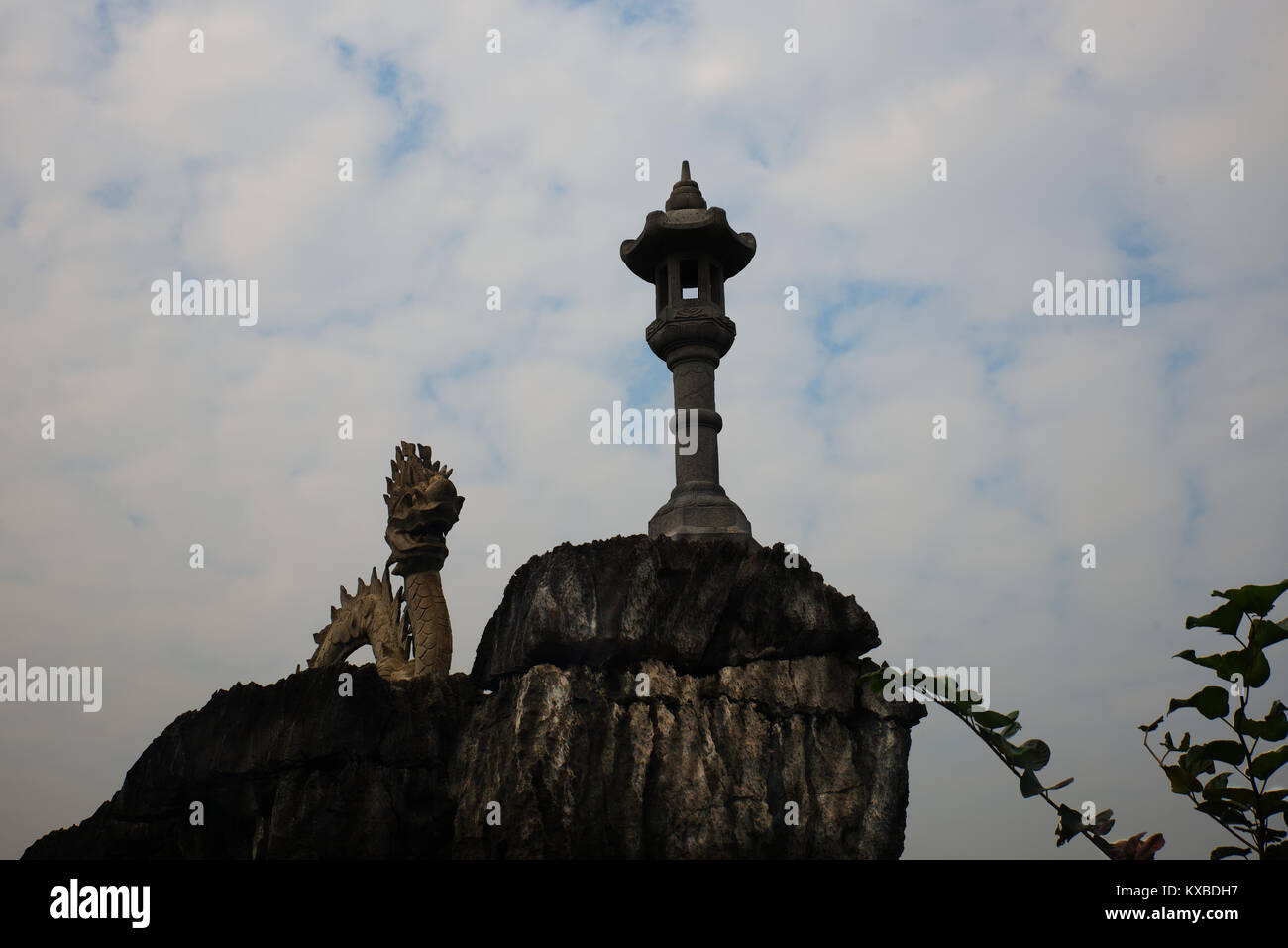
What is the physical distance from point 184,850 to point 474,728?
432cm

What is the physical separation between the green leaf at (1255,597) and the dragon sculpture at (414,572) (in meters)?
11.5

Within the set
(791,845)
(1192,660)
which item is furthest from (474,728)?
(1192,660)

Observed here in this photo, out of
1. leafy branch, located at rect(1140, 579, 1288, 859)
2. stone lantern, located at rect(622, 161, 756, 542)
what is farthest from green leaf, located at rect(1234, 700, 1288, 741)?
stone lantern, located at rect(622, 161, 756, 542)

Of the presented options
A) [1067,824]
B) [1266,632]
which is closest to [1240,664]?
[1266,632]

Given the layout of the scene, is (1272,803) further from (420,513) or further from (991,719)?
(420,513)

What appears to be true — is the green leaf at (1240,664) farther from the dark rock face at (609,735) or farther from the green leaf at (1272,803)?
the dark rock face at (609,735)

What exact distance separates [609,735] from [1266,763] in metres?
7.07

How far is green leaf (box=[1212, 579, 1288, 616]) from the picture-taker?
140 inches

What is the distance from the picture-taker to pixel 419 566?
14773mm

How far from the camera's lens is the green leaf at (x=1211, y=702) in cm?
363

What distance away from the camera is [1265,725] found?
12.0 ft

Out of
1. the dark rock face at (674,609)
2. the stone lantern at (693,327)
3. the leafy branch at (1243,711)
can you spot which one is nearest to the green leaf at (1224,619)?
the leafy branch at (1243,711)
